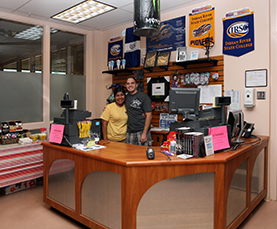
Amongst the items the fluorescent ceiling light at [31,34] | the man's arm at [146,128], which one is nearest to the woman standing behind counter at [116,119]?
the man's arm at [146,128]

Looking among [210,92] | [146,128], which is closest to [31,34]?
[146,128]

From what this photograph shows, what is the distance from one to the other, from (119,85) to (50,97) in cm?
155

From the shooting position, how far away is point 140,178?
7.39 ft

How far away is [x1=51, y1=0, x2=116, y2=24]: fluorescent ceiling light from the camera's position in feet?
14.3

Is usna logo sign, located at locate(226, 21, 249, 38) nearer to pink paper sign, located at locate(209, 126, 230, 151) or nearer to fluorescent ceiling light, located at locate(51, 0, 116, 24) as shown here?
pink paper sign, located at locate(209, 126, 230, 151)

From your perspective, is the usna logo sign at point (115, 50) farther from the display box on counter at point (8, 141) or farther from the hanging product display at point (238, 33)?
the display box on counter at point (8, 141)

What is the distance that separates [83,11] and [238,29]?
288cm

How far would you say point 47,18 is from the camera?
197 inches

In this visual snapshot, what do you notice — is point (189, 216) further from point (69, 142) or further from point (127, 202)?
point (69, 142)

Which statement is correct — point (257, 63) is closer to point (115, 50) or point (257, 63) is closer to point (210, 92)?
point (210, 92)

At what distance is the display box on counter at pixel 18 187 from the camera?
3883mm

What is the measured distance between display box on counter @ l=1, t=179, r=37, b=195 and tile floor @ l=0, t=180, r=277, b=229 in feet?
0.34

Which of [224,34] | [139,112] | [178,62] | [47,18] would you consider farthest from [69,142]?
[47,18]

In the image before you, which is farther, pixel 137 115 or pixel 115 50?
pixel 115 50
